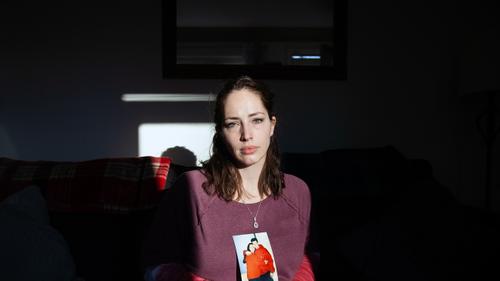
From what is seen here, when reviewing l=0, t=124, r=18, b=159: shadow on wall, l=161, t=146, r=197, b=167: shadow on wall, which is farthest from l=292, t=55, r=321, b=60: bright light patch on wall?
l=0, t=124, r=18, b=159: shadow on wall

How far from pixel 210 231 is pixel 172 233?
0.43 feet

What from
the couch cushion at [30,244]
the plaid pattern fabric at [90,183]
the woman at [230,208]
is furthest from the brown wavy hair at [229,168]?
the couch cushion at [30,244]

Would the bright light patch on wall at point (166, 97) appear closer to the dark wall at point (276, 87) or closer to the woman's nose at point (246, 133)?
the dark wall at point (276, 87)

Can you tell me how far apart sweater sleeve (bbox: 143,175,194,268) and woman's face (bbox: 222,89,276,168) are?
216 millimetres

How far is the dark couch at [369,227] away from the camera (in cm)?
133

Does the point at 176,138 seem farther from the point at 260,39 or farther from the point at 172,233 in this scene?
the point at 172,233

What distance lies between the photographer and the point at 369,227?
4.89 ft

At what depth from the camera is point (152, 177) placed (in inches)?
65.1

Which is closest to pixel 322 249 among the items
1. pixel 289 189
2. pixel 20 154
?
pixel 289 189

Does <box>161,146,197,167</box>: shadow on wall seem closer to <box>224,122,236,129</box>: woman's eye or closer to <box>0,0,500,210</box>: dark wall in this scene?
<box>0,0,500,210</box>: dark wall

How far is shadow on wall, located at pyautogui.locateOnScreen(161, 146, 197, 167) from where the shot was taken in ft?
6.86

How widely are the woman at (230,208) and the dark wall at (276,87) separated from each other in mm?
823

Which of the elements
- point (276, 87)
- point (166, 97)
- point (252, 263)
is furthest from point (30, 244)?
point (276, 87)

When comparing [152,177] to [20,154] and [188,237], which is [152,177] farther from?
[20,154]
